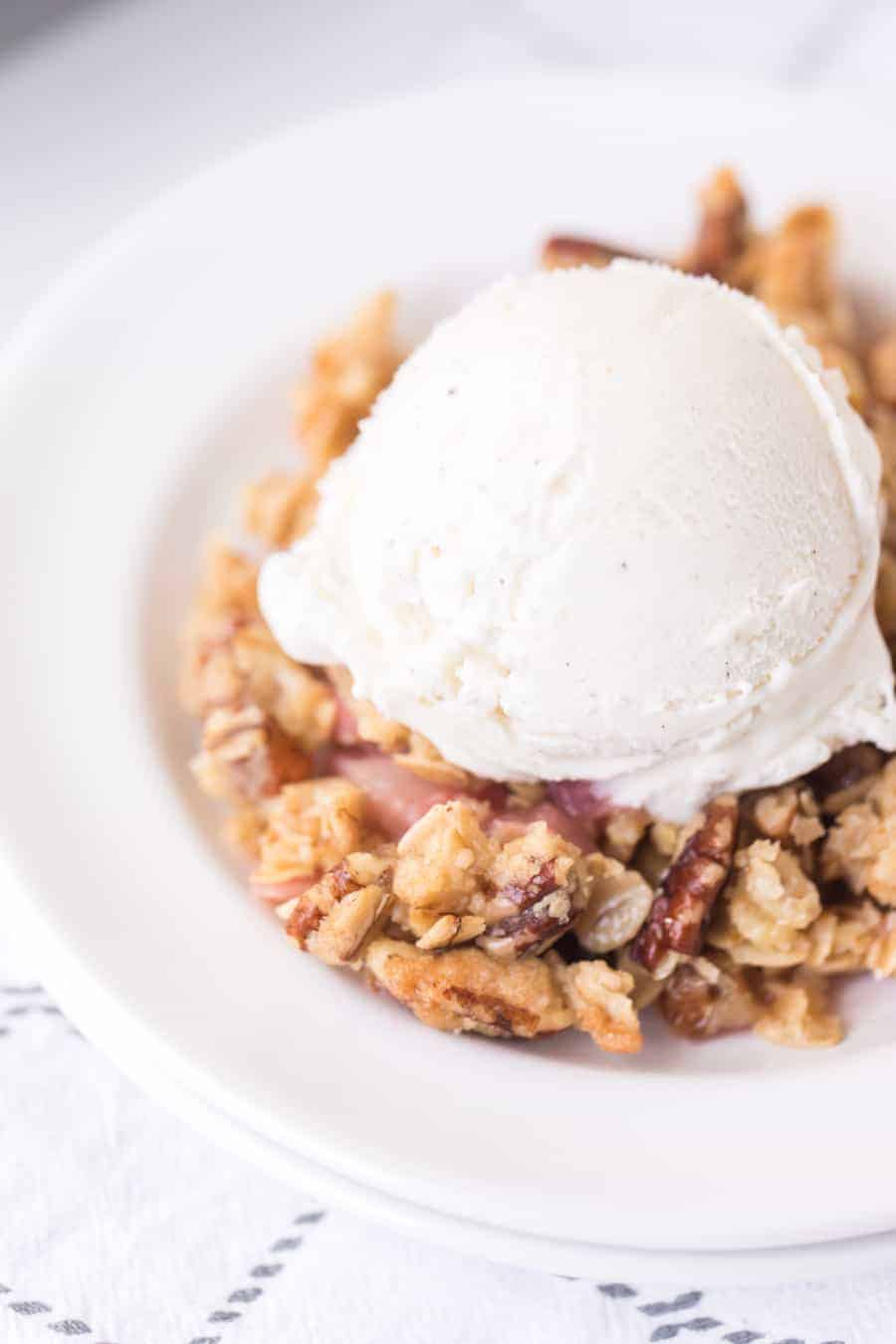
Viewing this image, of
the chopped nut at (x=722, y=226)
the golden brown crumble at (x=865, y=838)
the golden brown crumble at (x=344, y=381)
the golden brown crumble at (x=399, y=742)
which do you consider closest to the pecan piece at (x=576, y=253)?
the chopped nut at (x=722, y=226)

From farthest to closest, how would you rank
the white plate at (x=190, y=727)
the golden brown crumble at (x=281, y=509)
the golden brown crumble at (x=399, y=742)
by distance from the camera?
the golden brown crumble at (x=281, y=509), the golden brown crumble at (x=399, y=742), the white plate at (x=190, y=727)

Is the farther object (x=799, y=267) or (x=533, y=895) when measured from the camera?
(x=799, y=267)

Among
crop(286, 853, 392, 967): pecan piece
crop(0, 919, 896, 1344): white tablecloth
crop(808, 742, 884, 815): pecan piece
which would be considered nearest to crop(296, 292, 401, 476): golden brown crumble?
crop(286, 853, 392, 967): pecan piece

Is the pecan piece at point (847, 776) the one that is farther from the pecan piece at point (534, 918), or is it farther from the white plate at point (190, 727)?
the pecan piece at point (534, 918)

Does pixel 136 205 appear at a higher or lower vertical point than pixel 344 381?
higher

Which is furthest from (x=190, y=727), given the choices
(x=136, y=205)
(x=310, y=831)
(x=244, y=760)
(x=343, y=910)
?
(x=136, y=205)

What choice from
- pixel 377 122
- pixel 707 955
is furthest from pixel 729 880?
pixel 377 122

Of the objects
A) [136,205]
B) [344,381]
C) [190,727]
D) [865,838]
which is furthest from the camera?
[136,205]

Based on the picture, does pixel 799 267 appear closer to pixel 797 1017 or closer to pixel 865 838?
pixel 865 838

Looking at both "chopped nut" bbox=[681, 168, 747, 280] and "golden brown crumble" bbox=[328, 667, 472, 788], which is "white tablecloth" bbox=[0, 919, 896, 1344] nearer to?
"golden brown crumble" bbox=[328, 667, 472, 788]
